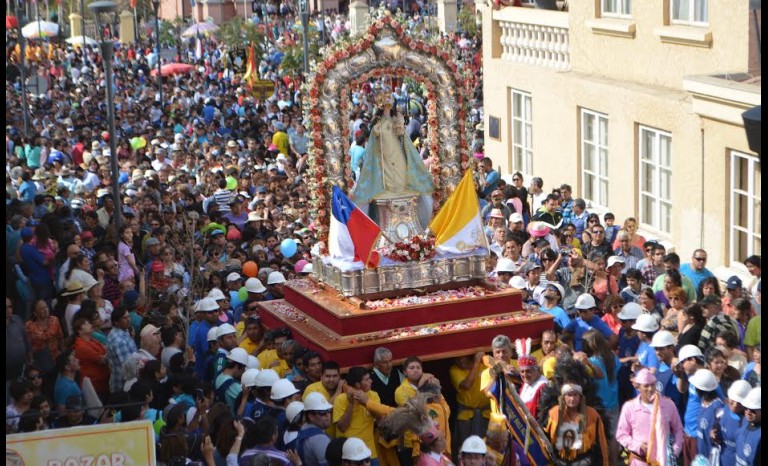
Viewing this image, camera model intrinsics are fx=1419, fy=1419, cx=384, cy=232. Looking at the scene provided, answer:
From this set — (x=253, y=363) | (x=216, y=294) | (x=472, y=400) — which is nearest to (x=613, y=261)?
(x=472, y=400)

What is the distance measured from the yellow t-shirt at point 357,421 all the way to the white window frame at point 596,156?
10.1m

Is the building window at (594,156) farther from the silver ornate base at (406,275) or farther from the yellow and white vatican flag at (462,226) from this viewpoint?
the silver ornate base at (406,275)

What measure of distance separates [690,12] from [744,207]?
3098 millimetres

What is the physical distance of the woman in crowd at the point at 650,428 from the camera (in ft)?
35.6

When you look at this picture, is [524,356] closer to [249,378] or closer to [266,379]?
[266,379]

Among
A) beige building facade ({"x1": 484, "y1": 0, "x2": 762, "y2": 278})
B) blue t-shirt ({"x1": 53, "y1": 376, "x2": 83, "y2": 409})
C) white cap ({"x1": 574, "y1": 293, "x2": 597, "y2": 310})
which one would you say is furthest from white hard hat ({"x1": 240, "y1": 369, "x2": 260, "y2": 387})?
beige building facade ({"x1": 484, "y1": 0, "x2": 762, "y2": 278})

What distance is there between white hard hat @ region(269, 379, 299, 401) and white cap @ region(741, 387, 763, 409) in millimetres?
3479

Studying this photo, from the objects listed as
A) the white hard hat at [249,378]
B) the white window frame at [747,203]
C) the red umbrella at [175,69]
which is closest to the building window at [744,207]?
the white window frame at [747,203]

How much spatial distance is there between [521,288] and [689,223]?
3.92 m

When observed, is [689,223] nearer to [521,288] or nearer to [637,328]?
[521,288]

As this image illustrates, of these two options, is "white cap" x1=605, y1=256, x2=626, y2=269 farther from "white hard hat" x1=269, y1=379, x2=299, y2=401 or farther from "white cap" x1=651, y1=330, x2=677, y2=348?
"white hard hat" x1=269, y1=379, x2=299, y2=401

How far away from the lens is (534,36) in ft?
75.6

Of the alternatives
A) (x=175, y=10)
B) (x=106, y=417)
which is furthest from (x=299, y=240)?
(x=175, y=10)

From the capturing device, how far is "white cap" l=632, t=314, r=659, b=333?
12805mm
